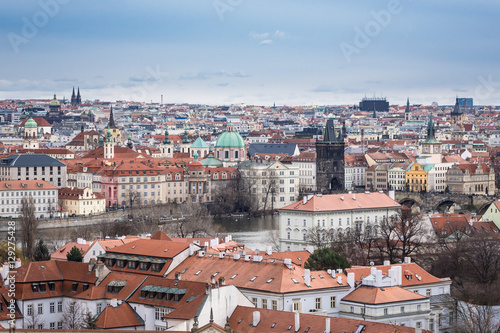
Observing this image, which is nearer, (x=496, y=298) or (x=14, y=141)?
(x=496, y=298)

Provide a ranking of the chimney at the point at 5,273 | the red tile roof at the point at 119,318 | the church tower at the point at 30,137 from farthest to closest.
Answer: the church tower at the point at 30,137
the chimney at the point at 5,273
the red tile roof at the point at 119,318

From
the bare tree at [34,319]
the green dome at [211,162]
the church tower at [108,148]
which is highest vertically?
the church tower at [108,148]

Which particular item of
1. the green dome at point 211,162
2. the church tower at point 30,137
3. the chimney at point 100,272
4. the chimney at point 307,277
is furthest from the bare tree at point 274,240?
the church tower at point 30,137

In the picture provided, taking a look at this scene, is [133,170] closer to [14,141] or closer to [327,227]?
[327,227]

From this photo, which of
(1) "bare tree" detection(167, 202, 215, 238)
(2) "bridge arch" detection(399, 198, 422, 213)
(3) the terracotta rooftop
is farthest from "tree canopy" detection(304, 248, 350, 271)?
(2) "bridge arch" detection(399, 198, 422, 213)

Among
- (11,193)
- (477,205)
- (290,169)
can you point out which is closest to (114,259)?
(11,193)

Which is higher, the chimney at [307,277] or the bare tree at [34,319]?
the chimney at [307,277]

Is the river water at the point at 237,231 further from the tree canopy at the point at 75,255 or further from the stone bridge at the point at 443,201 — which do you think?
the stone bridge at the point at 443,201
